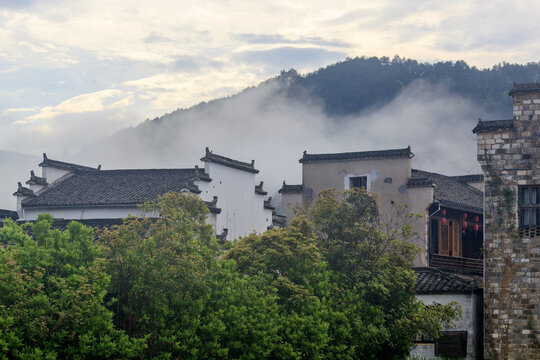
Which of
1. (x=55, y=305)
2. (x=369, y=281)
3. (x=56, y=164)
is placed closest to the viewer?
(x=55, y=305)

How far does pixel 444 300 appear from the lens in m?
23.7

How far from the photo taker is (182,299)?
1695 cm

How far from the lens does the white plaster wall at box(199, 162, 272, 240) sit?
33094 mm

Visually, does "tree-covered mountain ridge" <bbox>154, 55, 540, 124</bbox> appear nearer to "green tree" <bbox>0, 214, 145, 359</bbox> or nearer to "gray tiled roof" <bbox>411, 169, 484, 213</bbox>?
"gray tiled roof" <bbox>411, 169, 484, 213</bbox>

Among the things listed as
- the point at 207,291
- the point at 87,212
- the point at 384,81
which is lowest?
the point at 207,291

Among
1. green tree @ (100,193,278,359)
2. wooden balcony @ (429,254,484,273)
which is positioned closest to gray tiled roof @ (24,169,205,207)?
wooden balcony @ (429,254,484,273)

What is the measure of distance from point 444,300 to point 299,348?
718 centimetres

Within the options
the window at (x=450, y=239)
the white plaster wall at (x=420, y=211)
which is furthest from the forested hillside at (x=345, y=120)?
the white plaster wall at (x=420, y=211)

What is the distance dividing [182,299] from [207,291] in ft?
2.20

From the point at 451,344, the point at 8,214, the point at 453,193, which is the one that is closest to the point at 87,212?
the point at 8,214

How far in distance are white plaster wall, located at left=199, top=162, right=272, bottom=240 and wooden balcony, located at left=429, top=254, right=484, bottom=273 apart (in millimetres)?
8127

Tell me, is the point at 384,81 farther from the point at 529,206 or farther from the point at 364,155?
the point at 529,206

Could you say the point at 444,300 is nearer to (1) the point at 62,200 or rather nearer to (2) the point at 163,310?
(2) the point at 163,310

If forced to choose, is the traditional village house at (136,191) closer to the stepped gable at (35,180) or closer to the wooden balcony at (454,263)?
the stepped gable at (35,180)
